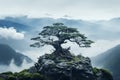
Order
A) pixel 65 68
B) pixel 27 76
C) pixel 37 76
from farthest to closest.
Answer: pixel 65 68 < pixel 27 76 < pixel 37 76

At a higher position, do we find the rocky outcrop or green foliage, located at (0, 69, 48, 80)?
the rocky outcrop

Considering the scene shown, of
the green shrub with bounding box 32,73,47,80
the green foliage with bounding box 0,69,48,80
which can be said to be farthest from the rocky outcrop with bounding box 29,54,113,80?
the green foliage with bounding box 0,69,48,80

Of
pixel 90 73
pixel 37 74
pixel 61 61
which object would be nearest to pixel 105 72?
pixel 90 73

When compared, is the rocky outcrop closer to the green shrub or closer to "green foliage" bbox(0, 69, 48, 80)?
the green shrub

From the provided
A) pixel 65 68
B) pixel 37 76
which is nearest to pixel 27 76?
pixel 37 76

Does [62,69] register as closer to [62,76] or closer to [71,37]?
[62,76]

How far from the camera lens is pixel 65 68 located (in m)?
137

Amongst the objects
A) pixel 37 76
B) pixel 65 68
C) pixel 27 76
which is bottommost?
pixel 37 76

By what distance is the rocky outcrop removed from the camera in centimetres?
13688

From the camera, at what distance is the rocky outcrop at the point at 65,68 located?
13688 centimetres

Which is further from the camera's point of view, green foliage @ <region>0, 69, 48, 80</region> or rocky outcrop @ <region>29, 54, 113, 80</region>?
rocky outcrop @ <region>29, 54, 113, 80</region>

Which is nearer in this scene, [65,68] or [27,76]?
[27,76]

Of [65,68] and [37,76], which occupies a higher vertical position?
[65,68]

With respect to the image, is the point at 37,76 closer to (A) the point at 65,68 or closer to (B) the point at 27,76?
(B) the point at 27,76
